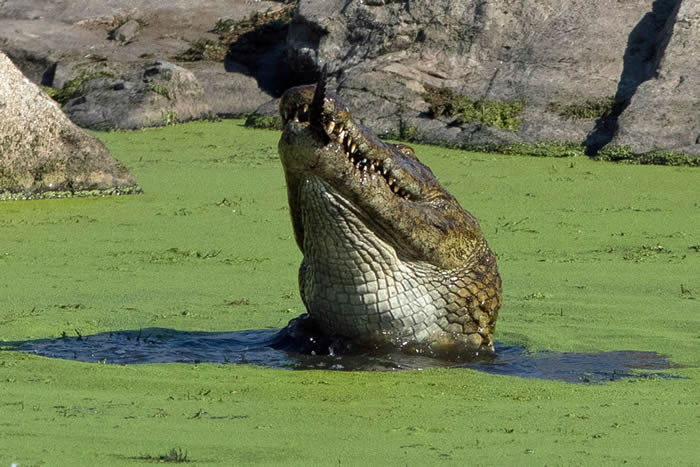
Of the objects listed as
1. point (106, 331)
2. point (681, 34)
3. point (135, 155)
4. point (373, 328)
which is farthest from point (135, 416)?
point (681, 34)

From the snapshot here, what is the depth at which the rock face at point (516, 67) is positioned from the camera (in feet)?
39.7

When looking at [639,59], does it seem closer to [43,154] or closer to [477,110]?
[477,110]

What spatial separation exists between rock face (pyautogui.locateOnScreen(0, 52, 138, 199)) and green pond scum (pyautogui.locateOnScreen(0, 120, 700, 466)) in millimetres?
249

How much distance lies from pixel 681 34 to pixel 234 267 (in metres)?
6.50

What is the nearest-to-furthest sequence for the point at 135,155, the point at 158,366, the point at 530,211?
the point at 158,366 < the point at 530,211 < the point at 135,155

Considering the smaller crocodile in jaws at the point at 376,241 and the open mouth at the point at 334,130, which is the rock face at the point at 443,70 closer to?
the smaller crocodile in jaws at the point at 376,241

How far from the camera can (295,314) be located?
21.2ft

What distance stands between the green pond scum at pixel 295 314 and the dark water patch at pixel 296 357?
0.43 ft

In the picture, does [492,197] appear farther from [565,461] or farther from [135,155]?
[565,461]

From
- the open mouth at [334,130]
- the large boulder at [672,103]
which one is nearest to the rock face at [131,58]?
the large boulder at [672,103]

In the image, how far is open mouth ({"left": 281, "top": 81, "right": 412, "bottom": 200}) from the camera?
14.8 feet

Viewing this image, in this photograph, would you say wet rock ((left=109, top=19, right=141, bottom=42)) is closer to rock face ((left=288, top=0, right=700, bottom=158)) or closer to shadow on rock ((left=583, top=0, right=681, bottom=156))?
rock face ((left=288, top=0, right=700, bottom=158))

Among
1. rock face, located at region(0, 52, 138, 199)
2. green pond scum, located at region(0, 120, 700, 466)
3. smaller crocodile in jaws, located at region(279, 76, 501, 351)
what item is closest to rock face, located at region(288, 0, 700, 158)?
green pond scum, located at region(0, 120, 700, 466)

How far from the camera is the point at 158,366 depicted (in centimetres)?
506
